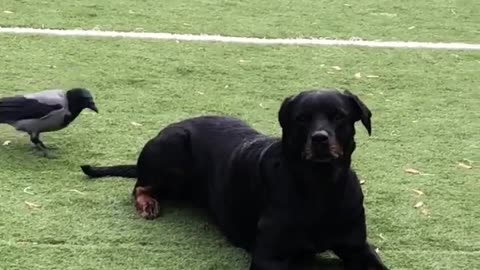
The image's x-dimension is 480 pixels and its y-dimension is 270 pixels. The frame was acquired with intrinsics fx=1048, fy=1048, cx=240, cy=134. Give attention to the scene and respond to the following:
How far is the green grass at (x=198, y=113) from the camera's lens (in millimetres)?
4012

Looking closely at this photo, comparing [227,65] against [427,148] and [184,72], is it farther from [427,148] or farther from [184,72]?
[427,148]

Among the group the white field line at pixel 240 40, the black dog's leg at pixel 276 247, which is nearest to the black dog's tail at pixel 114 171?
the black dog's leg at pixel 276 247

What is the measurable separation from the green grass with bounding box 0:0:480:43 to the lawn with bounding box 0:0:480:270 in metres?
0.05

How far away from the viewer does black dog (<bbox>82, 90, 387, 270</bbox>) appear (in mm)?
3553

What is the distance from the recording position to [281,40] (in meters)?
7.73

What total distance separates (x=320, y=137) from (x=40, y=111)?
1.92 m

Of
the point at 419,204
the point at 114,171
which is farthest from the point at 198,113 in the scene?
the point at 419,204

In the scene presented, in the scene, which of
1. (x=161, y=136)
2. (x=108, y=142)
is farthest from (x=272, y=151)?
(x=108, y=142)

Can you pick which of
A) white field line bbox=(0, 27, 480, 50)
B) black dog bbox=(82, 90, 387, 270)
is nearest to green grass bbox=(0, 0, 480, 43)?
white field line bbox=(0, 27, 480, 50)

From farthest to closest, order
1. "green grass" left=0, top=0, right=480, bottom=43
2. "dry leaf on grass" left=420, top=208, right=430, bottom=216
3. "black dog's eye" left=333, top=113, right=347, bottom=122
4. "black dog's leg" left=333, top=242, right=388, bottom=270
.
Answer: "green grass" left=0, top=0, right=480, bottom=43, "dry leaf on grass" left=420, top=208, right=430, bottom=216, "black dog's leg" left=333, top=242, right=388, bottom=270, "black dog's eye" left=333, top=113, right=347, bottom=122

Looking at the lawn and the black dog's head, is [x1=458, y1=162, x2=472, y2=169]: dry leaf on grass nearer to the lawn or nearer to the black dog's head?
the lawn

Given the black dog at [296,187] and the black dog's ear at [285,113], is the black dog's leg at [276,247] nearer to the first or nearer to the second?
the black dog at [296,187]

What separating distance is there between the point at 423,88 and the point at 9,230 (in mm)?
3212

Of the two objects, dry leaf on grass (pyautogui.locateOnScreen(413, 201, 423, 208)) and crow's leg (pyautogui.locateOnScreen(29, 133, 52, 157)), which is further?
crow's leg (pyautogui.locateOnScreen(29, 133, 52, 157))
